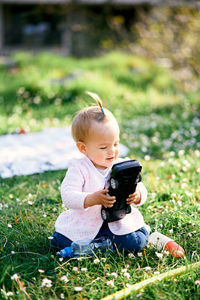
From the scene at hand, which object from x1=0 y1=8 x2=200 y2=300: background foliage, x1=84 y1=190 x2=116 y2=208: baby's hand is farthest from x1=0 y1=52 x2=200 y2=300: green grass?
x1=84 y1=190 x2=116 y2=208: baby's hand

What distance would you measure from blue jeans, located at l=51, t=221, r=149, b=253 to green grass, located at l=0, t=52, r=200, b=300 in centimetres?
6

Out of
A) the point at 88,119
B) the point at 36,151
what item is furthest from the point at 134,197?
the point at 36,151

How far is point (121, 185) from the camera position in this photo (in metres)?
2.19

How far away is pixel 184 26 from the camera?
9.35 m

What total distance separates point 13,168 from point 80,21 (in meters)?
9.81

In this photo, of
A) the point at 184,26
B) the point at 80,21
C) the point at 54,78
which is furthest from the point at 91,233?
the point at 80,21

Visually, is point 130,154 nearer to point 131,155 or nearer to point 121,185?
point 131,155

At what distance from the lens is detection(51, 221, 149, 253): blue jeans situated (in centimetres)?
243

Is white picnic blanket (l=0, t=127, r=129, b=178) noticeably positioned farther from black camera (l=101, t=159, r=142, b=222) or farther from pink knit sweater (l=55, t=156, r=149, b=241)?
black camera (l=101, t=159, r=142, b=222)

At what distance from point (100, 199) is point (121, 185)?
0.16 meters

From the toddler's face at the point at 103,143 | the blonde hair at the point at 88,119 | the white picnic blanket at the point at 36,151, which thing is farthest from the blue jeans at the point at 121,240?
the white picnic blanket at the point at 36,151

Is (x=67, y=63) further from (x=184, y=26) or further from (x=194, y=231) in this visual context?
(x=194, y=231)

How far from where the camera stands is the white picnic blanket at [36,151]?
4.05 meters

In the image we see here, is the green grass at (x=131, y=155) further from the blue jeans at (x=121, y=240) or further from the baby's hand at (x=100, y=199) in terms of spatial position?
the baby's hand at (x=100, y=199)
